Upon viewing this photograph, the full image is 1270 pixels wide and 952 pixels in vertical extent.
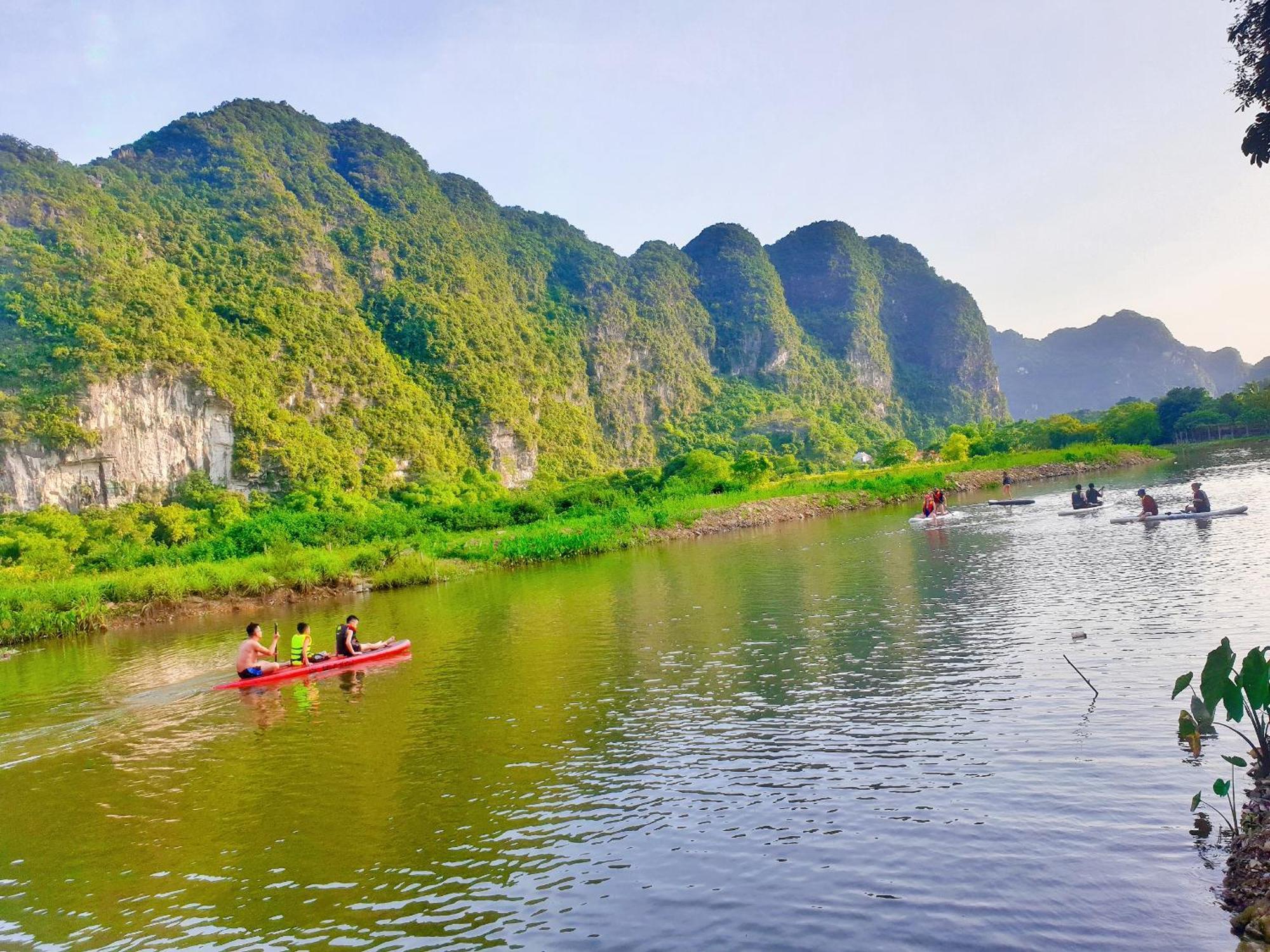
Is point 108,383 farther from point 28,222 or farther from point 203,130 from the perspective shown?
point 203,130

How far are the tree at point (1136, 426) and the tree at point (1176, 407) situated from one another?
2.33ft

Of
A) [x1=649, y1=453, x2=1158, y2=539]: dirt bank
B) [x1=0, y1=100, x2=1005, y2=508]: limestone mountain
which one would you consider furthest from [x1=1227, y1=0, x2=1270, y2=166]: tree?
[x1=0, y1=100, x2=1005, y2=508]: limestone mountain

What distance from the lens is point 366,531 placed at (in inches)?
1715

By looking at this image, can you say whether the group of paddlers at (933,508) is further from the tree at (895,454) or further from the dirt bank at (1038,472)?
the tree at (895,454)

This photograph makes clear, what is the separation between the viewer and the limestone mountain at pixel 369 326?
6419 centimetres

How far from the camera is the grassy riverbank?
2912 centimetres

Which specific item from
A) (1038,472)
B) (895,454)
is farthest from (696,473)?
(895,454)

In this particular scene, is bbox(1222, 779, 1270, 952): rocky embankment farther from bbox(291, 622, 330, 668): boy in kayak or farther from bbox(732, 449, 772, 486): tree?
bbox(732, 449, 772, 486): tree

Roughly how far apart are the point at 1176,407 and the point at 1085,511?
198 ft

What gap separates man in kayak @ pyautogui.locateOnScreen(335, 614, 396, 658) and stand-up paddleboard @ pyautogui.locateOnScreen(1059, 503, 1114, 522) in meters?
25.6

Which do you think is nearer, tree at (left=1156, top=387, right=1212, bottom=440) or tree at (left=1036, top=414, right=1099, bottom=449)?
tree at (left=1156, top=387, right=1212, bottom=440)

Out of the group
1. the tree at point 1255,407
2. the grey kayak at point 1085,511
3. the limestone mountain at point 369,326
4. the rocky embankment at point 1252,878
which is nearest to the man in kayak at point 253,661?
the rocky embankment at point 1252,878

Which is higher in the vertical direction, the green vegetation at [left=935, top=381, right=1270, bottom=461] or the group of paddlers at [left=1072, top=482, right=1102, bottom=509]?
the green vegetation at [left=935, top=381, right=1270, bottom=461]

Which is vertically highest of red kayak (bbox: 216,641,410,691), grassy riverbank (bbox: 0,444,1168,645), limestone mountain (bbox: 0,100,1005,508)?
limestone mountain (bbox: 0,100,1005,508)
